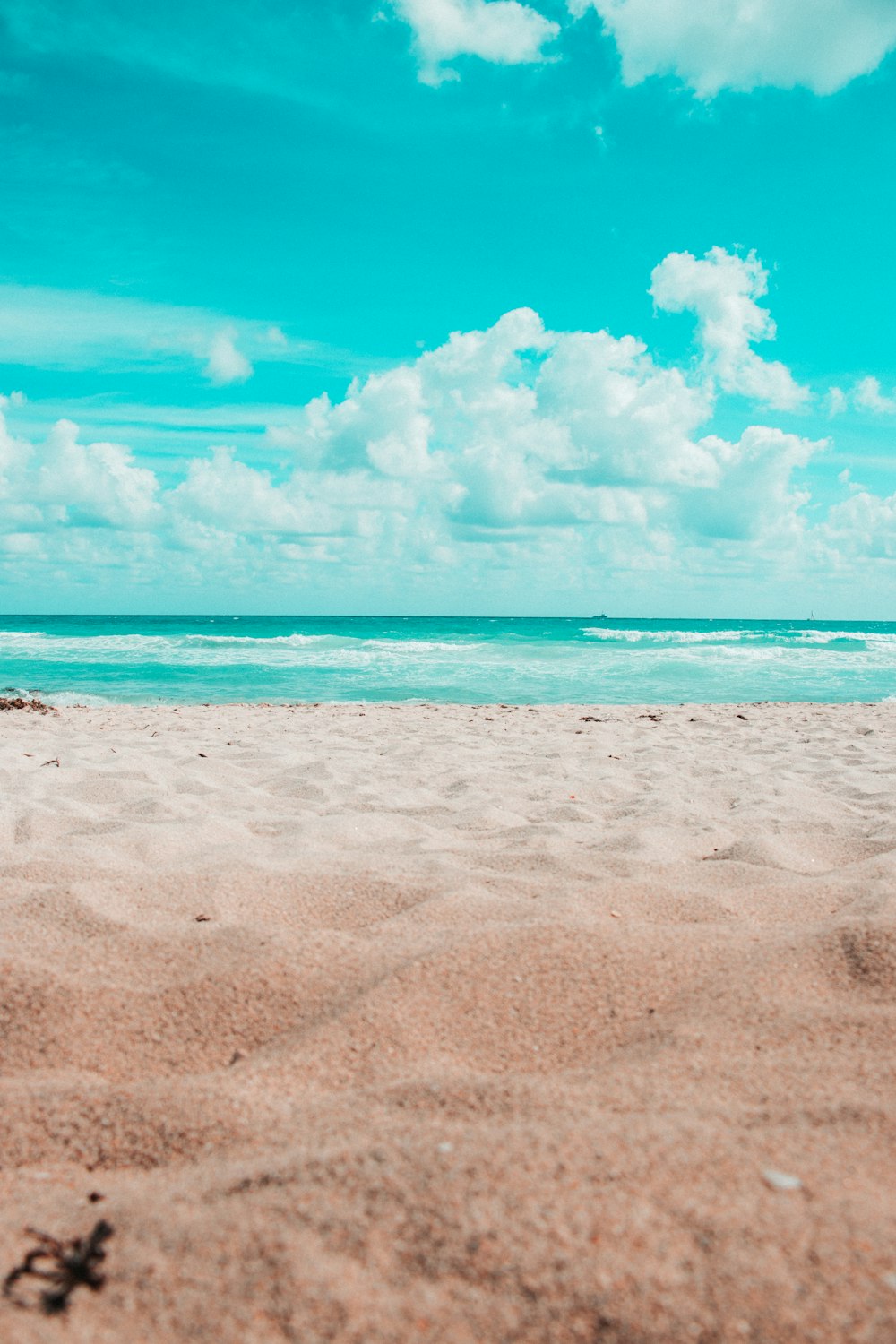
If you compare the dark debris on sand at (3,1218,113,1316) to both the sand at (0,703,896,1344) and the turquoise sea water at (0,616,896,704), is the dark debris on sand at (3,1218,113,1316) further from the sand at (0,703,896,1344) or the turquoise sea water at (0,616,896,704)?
the turquoise sea water at (0,616,896,704)

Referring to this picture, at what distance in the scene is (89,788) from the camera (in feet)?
13.5

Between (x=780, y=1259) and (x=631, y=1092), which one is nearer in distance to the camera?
(x=780, y=1259)

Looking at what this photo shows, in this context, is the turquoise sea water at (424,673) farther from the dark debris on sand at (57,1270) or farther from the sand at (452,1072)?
the dark debris on sand at (57,1270)

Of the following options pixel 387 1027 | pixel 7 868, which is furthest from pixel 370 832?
pixel 387 1027

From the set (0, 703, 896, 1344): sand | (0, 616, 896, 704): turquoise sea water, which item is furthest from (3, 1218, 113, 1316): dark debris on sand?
(0, 616, 896, 704): turquoise sea water

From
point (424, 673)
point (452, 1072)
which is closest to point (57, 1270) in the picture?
point (452, 1072)

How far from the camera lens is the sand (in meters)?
1.01

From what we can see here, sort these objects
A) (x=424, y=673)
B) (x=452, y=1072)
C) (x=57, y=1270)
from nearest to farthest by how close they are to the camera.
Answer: (x=57, y=1270), (x=452, y=1072), (x=424, y=673)

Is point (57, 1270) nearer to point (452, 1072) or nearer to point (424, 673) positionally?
point (452, 1072)

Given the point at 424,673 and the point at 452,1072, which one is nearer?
the point at 452,1072

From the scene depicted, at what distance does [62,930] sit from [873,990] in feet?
6.90

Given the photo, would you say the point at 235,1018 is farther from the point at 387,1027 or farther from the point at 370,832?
the point at 370,832

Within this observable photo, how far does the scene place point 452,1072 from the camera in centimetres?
160

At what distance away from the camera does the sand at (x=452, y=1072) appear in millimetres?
1011
